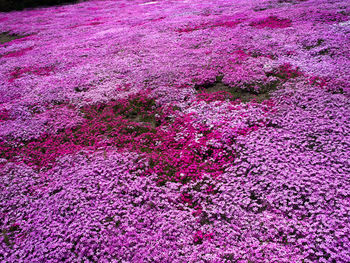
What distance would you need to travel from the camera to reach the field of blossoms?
237 inches

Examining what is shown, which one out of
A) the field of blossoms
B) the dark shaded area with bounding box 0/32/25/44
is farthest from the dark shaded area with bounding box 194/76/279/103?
the dark shaded area with bounding box 0/32/25/44

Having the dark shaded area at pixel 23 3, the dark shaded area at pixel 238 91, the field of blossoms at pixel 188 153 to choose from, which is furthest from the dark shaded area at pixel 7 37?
the dark shaded area at pixel 238 91

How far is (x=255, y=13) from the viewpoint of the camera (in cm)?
2372

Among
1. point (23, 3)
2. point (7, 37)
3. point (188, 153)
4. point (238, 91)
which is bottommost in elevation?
point (188, 153)

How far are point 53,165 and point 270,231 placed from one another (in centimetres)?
820

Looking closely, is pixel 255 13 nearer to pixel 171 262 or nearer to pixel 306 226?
pixel 306 226

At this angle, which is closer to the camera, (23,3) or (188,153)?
(188,153)

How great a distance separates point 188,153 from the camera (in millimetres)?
8812

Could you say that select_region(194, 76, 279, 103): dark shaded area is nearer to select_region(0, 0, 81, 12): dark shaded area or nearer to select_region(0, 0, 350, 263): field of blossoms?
select_region(0, 0, 350, 263): field of blossoms

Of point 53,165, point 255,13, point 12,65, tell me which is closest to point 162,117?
point 53,165

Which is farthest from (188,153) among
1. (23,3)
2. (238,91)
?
(23,3)

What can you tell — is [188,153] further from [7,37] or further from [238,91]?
[7,37]

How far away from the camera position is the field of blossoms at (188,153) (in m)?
6.02

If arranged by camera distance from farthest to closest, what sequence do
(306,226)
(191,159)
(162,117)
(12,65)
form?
(12,65)
(162,117)
(191,159)
(306,226)
